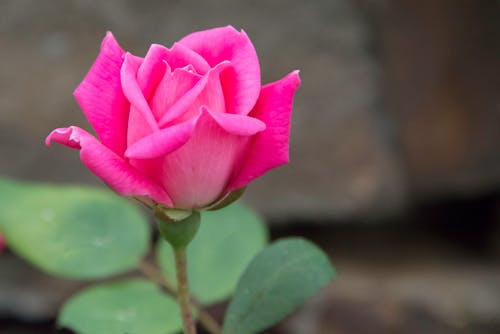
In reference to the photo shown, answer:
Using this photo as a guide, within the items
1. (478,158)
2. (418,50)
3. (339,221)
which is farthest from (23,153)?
(478,158)

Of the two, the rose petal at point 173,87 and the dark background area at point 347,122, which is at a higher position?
the rose petal at point 173,87

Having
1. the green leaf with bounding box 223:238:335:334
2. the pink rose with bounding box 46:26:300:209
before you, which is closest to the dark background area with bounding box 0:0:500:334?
the green leaf with bounding box 223:238:335:334

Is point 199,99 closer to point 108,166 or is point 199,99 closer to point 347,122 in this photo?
point 108,166

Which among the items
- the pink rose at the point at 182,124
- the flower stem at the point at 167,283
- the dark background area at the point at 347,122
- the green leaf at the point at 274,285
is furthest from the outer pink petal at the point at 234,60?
the dark background area at the point at 347,122

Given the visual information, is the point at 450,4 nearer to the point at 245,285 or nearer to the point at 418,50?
the point at 418,50

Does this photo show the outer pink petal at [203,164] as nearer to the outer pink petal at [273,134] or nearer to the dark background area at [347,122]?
the outer pink petal at [273,134]

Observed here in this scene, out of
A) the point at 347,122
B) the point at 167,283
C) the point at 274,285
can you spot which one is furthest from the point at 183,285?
the point at 347,122
